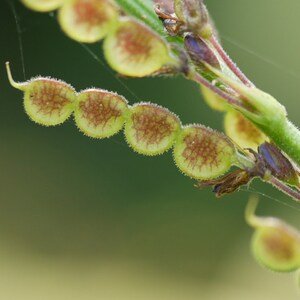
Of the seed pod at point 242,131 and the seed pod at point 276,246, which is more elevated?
the seed pod at point 242,131

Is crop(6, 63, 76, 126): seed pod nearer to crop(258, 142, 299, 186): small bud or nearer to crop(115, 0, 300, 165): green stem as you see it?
crop(115, 0, 300, 165): green stem

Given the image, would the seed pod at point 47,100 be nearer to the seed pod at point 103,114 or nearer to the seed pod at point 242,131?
the seed pod at point 103,114

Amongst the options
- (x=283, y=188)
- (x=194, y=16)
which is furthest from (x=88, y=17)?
(x=283, y=188)

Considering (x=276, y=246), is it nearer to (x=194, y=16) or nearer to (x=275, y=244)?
(x=275, y=244)

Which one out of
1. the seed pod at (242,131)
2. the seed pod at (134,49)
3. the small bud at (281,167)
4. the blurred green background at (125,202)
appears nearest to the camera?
the seed pod at (134,49)

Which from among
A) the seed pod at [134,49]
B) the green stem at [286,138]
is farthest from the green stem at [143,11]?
the green stem at [286,138]

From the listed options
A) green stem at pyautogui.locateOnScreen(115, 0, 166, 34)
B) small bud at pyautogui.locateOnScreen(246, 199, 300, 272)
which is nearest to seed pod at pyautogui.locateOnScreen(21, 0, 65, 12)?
green stem at pyautogui.locateOnScreen(115, 0, 166, 34)

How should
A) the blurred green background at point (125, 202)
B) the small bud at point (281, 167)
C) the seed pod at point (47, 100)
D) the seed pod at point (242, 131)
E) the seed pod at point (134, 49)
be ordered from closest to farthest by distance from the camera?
the seed pod at point (134, 49), the small bud at point (281, 167), the seed pod at point (47, 100), the seed pod at point (242, 131), the blurred green background at point (125, 202)
